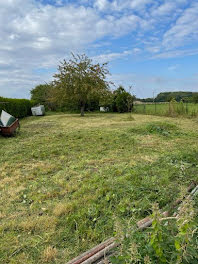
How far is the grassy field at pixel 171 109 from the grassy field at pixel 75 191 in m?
9.16

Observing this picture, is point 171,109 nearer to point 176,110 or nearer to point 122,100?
point 176,110

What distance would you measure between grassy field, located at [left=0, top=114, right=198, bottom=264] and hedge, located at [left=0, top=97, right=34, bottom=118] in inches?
337

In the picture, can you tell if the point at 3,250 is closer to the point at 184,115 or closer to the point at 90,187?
the point at 90,187

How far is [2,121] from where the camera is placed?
7059mm

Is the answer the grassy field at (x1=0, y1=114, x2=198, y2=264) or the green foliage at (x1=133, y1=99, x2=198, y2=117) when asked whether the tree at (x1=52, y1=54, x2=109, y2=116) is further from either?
the grassy field at (x1=0, y1=114, x2=198, y2=264)

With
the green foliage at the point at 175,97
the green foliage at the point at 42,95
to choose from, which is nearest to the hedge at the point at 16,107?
the green foliage at the point at 42,95

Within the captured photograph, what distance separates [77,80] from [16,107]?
5.09 metres

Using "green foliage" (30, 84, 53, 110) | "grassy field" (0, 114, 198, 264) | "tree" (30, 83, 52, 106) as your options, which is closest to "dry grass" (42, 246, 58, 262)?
"grassy field" (0, 114, 198, 264)

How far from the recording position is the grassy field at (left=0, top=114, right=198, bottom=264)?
6.03ft

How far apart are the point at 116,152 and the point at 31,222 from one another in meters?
2.88

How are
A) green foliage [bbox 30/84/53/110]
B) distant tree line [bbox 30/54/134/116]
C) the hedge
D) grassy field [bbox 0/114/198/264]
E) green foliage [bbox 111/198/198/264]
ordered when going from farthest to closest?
green foliage [bbox 30/84/53/110] < distant tree line [bbox 30/54/134/116] < the hedge < grassy field [bbox 0/114/198/264] < green foliage [bbox 111/198/198/264]

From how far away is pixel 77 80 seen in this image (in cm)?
1468

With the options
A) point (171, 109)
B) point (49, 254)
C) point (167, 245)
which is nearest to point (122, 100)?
point (171, 109)

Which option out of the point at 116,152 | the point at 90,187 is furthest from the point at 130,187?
the point at 116,152
